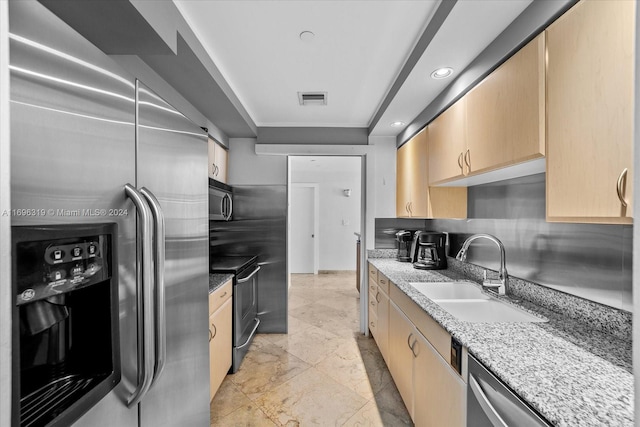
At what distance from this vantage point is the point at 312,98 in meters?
2.56

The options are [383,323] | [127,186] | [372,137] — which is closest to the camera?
[127,186]

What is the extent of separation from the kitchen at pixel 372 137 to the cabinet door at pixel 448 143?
3cm

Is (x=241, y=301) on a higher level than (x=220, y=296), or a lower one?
lower

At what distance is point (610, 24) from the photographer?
920 millimetres

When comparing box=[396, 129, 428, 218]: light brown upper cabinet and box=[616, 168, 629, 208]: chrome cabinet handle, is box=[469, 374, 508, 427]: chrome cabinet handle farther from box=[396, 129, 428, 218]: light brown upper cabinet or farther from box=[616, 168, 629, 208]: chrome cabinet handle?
box=[396, 129, 428, 218]: light brown upper cabinet

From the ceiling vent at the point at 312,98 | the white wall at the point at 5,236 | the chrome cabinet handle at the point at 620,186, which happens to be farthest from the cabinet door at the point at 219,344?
the chrome cabinet handle at the point at 620,186

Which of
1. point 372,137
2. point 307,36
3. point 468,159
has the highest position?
point 307,36

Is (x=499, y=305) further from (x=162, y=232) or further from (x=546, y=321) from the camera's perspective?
(x=162, y=232)

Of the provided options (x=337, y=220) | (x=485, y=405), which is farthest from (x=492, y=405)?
(x=337, y=220)

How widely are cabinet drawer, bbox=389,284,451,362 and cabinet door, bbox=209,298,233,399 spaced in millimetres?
1265

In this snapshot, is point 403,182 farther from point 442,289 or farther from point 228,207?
point 228,207

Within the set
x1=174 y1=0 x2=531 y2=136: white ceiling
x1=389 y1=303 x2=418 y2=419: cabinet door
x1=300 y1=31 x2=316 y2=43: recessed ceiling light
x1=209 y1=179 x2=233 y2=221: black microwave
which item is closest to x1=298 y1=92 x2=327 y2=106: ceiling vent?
x1=174 y1=0 x2=531 y2=136: white ceiling

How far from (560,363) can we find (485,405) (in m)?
0.27

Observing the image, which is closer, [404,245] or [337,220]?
A: [404,245]
